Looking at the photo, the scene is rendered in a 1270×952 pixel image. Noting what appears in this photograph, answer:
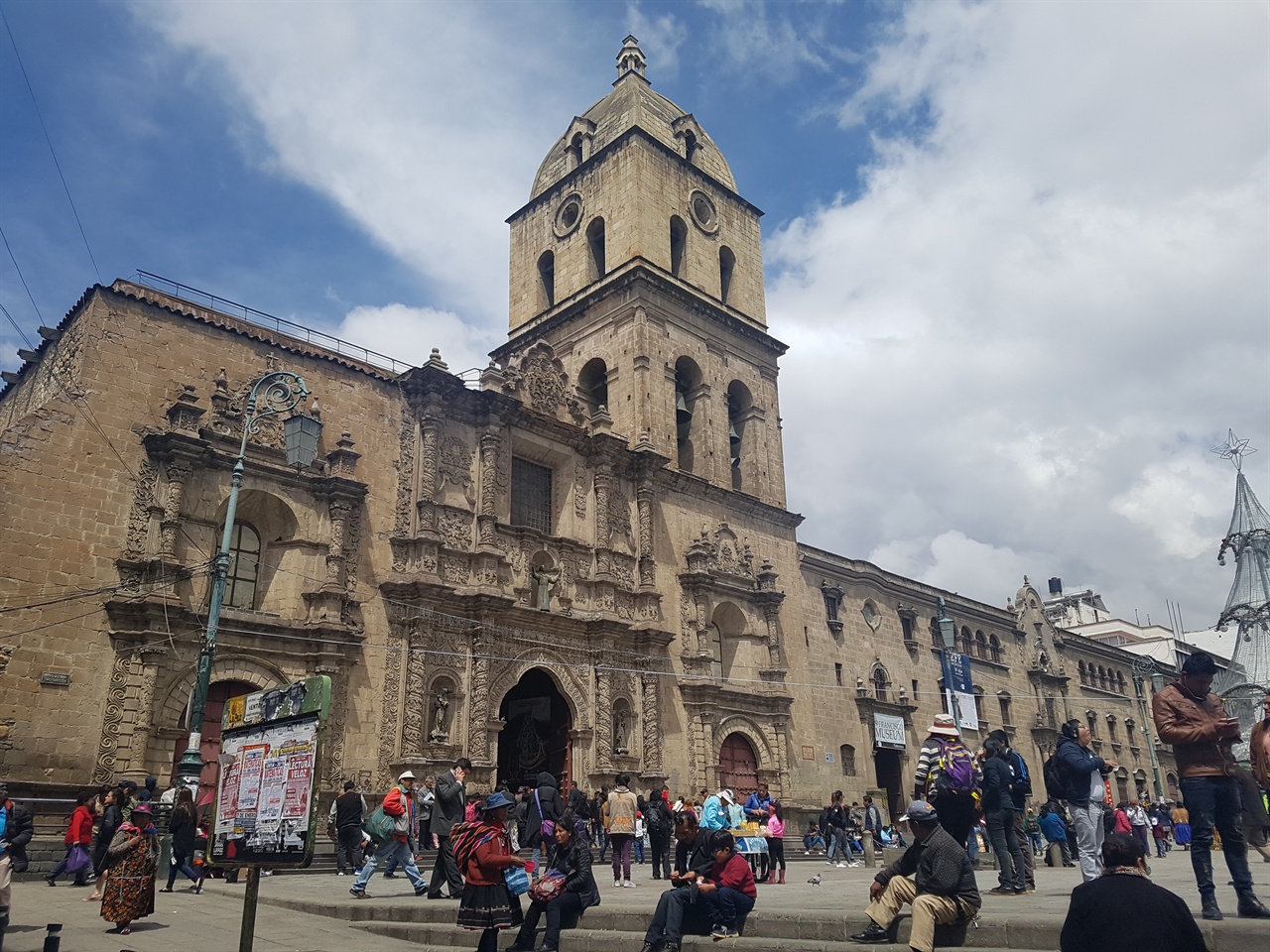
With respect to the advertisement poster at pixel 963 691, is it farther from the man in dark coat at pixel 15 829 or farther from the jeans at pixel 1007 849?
the man in dark coat at pixel 15 829

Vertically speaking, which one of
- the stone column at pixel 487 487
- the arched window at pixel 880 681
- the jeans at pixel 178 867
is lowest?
the jeans at pixel 178 867

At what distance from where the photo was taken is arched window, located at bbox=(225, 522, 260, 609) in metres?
19.5

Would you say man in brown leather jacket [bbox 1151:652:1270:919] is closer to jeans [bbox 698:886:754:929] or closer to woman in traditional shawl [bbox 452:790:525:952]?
jeans [bbox 698:886:754:929]

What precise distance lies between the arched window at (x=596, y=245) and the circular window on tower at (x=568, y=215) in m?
0.79

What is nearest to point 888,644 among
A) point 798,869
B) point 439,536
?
point 798,869

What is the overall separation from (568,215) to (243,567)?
62.6ft

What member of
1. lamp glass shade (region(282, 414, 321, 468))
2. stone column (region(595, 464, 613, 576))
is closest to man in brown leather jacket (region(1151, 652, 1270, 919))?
lamp glass shade (region(282, 414, 321, 468))

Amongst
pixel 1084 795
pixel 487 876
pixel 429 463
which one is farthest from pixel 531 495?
pixel 1084 795

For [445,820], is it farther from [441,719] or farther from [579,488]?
[579,488]

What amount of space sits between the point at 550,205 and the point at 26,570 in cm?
2289

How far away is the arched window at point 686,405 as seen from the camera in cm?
3112

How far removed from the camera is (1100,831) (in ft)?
30.2

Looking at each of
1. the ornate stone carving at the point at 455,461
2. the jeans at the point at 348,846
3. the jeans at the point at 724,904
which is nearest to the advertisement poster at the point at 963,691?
the ornate stone carving at the point at 455,461

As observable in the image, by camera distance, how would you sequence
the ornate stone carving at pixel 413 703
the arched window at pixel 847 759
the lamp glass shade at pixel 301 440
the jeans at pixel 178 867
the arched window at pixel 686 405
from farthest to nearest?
the arched window at pixel 686 405 → the arched window at pixel 847 759 → the ornate stone carving at pixel 413 703 → the lamp glass shade at pixel 301 440 → the jeans at pixel 178 867
